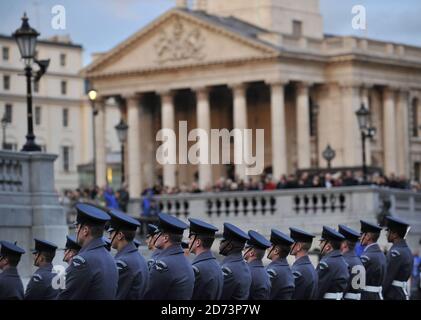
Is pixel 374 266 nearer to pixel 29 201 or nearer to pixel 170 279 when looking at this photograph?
pixel 170 279

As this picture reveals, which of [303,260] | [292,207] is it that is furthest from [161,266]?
[292,207]

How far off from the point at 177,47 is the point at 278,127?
874 cm

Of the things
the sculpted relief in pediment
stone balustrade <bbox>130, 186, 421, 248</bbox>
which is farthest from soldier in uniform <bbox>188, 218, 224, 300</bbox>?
the sculpted relief in pediment

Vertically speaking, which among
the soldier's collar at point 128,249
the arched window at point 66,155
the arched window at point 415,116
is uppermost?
the arched window at point 415,116

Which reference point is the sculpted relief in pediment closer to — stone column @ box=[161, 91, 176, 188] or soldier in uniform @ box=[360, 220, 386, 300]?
stone column @ box=[161, 91, 176, 188]

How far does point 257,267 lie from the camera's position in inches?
705

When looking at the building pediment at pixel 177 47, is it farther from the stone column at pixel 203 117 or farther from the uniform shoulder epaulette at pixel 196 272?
the uniform shoulder epaulette at pixel 196 272

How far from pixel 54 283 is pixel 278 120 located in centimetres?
8469

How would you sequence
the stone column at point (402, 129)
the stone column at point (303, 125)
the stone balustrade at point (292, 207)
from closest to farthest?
1. the stone balustrade at point (292, 207)
2. the stone column at point (303, 125)
3. the stone column at point (402, 129)

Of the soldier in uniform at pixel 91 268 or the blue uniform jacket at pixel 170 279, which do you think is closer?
the soldier in uniform at pixel 91 268

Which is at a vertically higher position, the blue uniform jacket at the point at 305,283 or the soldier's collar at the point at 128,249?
the soldier's collar at the point at 128,249

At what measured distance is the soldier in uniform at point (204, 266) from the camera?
53.8 ft

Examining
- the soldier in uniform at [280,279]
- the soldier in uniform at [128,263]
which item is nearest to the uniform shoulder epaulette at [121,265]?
the soldier in uniform at [128,263]

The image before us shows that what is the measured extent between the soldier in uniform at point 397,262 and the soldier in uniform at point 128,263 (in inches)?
230
